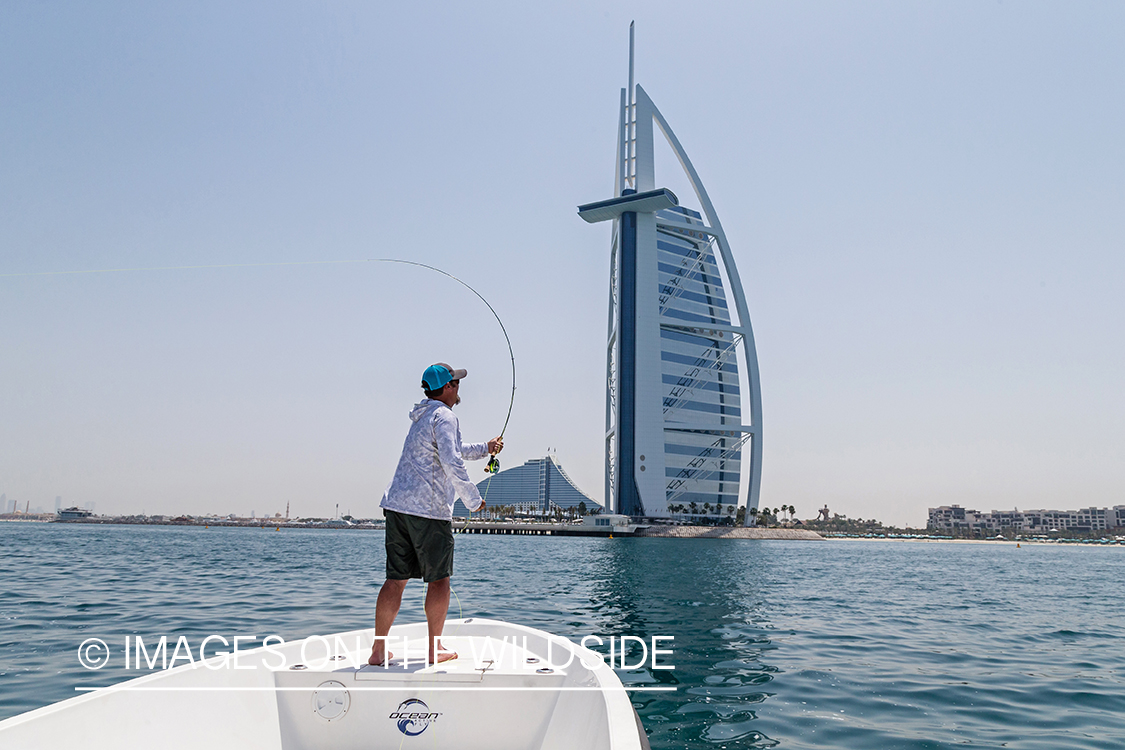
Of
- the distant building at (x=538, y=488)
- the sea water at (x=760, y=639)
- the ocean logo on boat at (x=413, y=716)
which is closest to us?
the ocean logo on boat at (x=413, y=716)

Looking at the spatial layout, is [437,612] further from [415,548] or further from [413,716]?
[413,716]

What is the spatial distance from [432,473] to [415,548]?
1.31 feet

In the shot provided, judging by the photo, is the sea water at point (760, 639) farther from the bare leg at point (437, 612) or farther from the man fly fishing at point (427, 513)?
the man fly fishing at point (427, 513)

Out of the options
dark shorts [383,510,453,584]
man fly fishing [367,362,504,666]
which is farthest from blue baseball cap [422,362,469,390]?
dark shorts [383,510,453,584]

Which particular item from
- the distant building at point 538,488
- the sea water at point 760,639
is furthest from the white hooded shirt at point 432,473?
the distant building at point 538,488

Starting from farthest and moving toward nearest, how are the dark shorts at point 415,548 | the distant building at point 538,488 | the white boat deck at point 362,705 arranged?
the distant building at point 538,488, the dark shorts at point 415,548, the white boat deck at point 362,705

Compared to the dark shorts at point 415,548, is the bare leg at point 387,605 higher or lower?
lower

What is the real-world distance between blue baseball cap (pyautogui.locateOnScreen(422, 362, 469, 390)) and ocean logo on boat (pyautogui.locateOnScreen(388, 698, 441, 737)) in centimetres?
162

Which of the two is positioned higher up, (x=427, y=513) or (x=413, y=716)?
(x=427, y=513)

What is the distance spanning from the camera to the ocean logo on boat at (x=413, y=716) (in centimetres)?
307

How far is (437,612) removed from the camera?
363cm

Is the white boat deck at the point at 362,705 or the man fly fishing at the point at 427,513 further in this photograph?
the man fly fishing at the point at 427,513

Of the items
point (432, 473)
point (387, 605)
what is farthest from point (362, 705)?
point (432, 473)

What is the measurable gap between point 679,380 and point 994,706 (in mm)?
85579
